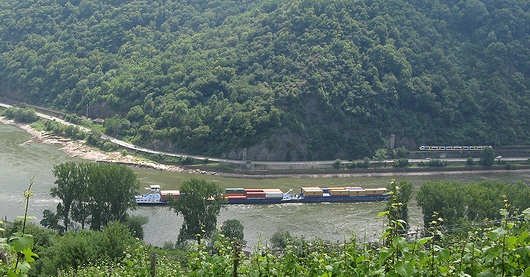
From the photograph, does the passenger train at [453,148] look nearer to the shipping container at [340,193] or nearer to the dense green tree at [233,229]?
the shipping container at [340,193]

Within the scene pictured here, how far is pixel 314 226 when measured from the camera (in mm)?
31047

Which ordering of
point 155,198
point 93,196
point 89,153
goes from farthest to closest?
point 89,153 → point 155,198 → point 93,196

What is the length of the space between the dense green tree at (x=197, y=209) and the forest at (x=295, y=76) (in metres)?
16.2

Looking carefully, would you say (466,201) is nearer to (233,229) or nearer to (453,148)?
(233,229)

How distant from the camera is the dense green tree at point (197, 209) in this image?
87.0ft

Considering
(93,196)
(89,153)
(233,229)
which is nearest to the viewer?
(233,229)

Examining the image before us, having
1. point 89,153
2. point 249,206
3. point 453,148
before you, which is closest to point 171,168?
point 89,153

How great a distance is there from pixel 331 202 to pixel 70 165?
627 inches

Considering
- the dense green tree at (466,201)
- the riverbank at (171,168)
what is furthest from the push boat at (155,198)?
the dense green tree at (466,201)

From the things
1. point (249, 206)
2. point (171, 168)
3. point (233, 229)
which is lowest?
point (233, 229)

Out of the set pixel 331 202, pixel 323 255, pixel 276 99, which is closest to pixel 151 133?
pixel 276 99

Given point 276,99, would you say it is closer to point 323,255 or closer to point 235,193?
point 235,193

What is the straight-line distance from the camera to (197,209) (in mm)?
26703

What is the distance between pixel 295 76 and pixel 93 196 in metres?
24.6
